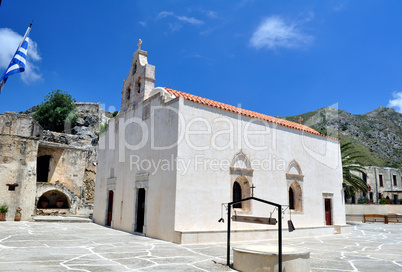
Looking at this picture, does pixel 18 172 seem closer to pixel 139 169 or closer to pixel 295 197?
pixel 139 169

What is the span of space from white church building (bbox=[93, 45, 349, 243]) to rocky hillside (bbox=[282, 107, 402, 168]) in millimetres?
49295

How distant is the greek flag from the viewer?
7.90 m

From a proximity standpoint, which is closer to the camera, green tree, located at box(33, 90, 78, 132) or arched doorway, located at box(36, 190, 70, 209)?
arched doorway, located at box(36, 190, 70, 209)

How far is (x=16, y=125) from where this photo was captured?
90.3 feet

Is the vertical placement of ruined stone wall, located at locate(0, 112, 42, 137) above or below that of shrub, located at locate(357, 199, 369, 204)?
above

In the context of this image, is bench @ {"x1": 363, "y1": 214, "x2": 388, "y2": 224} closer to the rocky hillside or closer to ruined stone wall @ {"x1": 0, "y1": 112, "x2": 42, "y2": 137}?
ruined stone wall @ {"x1": 0, "y1": 112, "x2": 42, "y2": 137}

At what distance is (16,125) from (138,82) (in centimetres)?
1839

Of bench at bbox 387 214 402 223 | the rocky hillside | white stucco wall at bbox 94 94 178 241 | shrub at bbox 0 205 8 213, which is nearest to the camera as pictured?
white stucco wall at bbox 94 94 178 241

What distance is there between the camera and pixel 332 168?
57.7ft

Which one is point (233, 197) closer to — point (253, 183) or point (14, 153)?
point (253, 183)

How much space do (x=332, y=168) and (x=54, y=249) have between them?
1494cm

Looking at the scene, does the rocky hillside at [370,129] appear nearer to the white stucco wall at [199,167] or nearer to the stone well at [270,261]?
the white stucco wall at [199,167]

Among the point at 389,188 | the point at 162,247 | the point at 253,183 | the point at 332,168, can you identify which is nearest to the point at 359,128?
the point at 389,188

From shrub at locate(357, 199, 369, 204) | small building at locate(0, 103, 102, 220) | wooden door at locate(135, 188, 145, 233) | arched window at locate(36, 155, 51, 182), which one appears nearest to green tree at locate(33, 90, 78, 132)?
small building at locate(0, 103, 102, 220)
